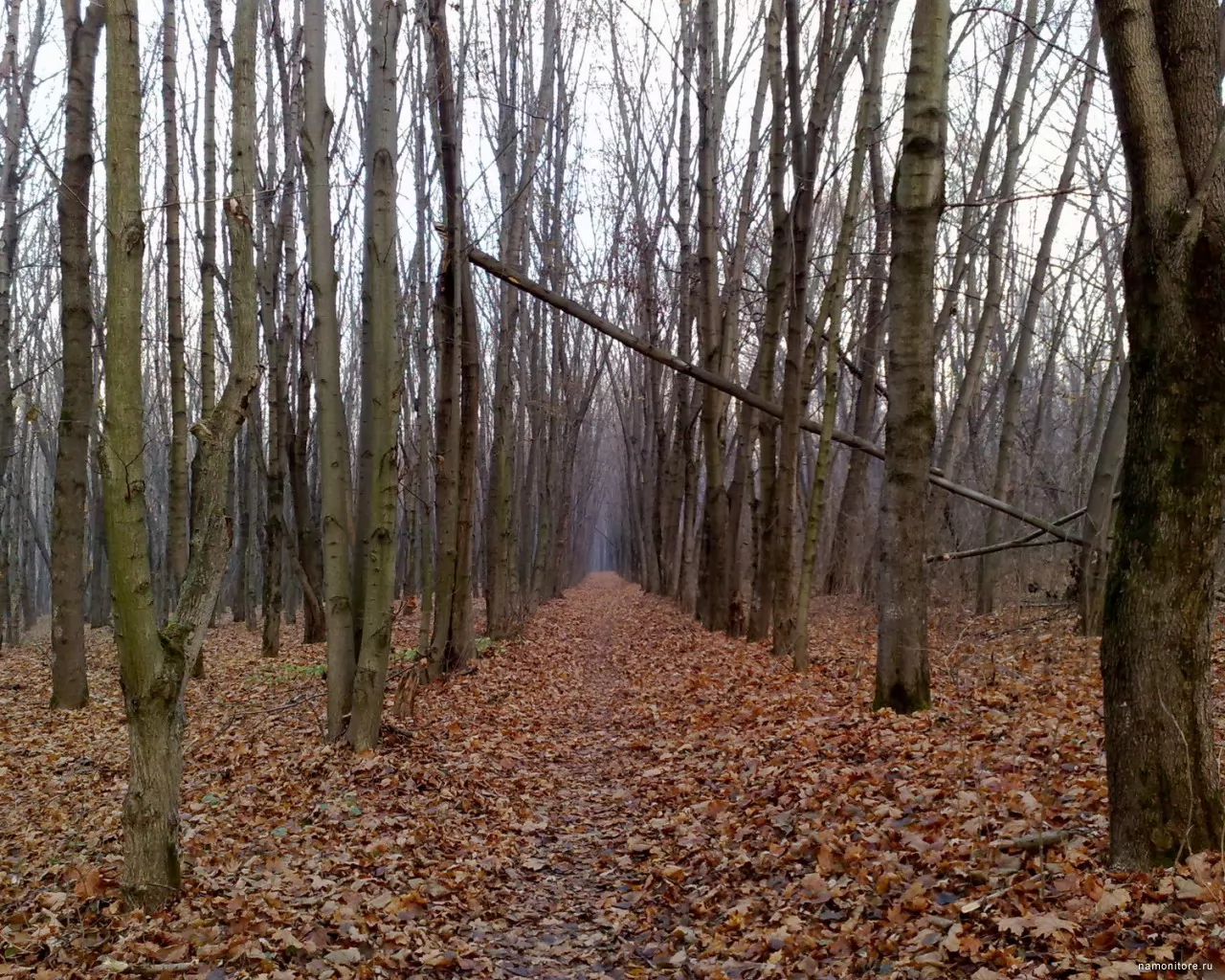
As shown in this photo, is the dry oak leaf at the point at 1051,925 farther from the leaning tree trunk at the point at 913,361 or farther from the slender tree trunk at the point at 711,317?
the slender tree trunk at the point at 711,317

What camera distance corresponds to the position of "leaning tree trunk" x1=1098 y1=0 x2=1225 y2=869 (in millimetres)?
3322

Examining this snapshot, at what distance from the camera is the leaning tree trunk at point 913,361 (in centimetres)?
696

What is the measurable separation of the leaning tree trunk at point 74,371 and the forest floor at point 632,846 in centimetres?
71

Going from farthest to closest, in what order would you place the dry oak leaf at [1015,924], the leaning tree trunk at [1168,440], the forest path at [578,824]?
the forest path at [578,824]
the dry oak leaf at [1015,924]
the leaning tree trunk at [1168,440]

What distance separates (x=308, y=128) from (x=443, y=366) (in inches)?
134

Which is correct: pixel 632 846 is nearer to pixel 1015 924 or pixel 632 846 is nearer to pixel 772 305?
pixel 1015 924

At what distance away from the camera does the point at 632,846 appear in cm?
584

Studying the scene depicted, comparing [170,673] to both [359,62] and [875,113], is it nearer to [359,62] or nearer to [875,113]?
[875,113]

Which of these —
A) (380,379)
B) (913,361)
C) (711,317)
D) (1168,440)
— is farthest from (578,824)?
(711,317)

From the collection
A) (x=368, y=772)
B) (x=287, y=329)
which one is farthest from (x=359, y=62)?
(x=368, y=772)

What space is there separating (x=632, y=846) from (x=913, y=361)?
167 inches

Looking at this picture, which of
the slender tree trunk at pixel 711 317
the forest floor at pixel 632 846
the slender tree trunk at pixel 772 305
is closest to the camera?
the forest floor at pixel 632 846

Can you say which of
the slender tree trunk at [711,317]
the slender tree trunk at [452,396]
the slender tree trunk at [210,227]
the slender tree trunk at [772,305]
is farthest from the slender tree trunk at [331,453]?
the slender tree trunk at [711,317]

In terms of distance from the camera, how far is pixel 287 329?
48.8ft
